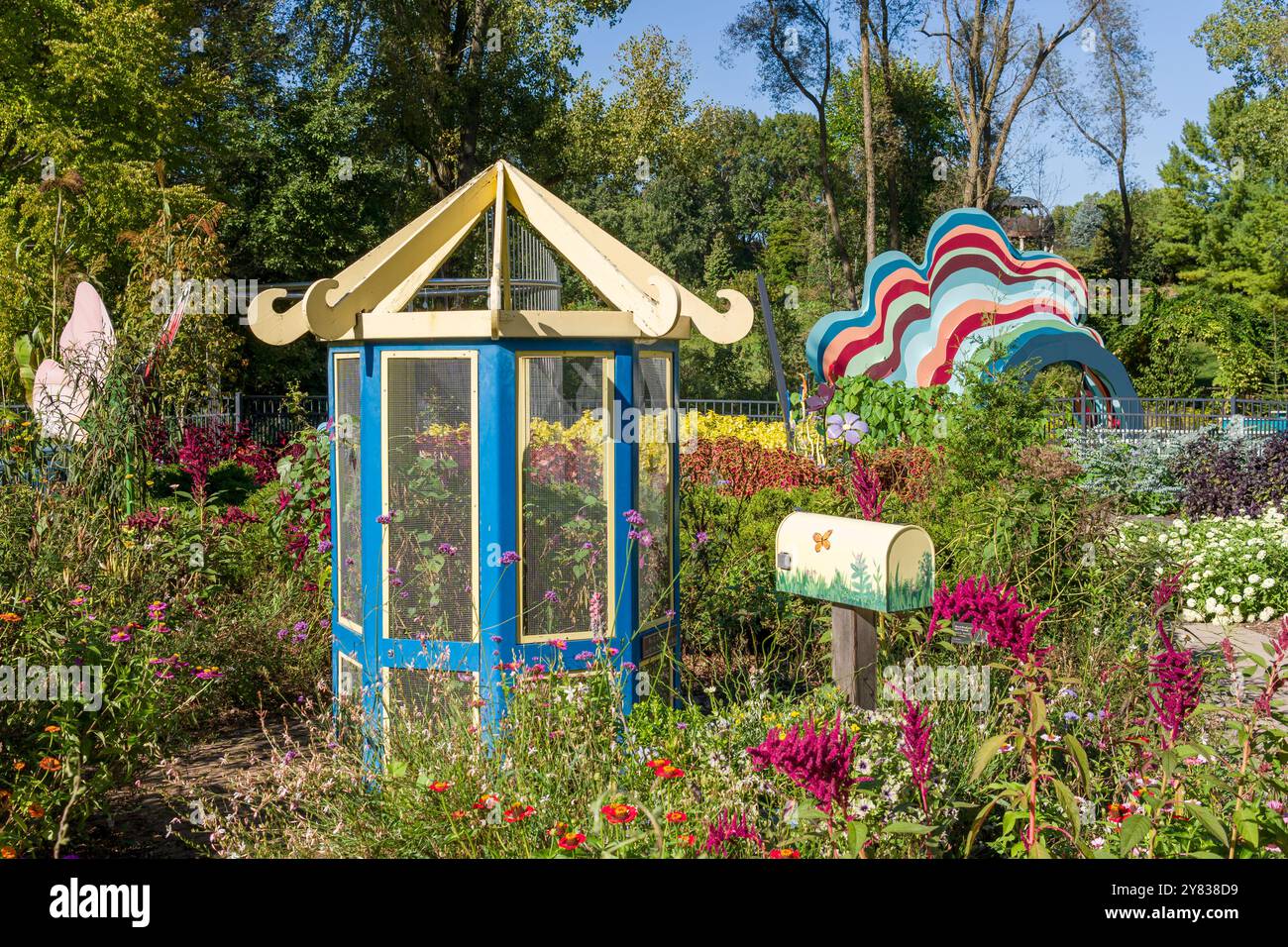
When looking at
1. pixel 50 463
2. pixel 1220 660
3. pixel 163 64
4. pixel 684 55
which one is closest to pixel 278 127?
pixel 163 64

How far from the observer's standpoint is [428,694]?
468cm

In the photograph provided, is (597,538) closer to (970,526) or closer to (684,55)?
(970,526)

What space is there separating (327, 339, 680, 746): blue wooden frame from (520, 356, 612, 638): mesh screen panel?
2.3 inches

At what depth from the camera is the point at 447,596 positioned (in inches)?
185

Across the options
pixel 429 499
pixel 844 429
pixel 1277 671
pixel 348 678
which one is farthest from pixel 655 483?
pixel 844 429

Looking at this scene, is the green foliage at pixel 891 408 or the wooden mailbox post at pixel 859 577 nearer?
the wooden mailbox post at pixel 859 577

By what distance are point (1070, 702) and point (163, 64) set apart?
18192mm

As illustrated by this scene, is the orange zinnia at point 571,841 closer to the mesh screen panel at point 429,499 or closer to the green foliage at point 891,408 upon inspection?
the mesh screen panel at point 429,499

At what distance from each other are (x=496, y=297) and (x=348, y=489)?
1312mm

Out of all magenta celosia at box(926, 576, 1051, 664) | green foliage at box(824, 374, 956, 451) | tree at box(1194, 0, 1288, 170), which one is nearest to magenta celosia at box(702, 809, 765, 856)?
magenta celosia at box(926, 576, 1051, 664)

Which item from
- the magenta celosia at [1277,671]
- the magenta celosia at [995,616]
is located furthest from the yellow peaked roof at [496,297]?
the magenta celosia at [1277,671]

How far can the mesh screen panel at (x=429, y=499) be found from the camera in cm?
464

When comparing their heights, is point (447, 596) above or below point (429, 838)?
above

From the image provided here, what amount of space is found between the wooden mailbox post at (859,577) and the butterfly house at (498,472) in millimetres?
663
